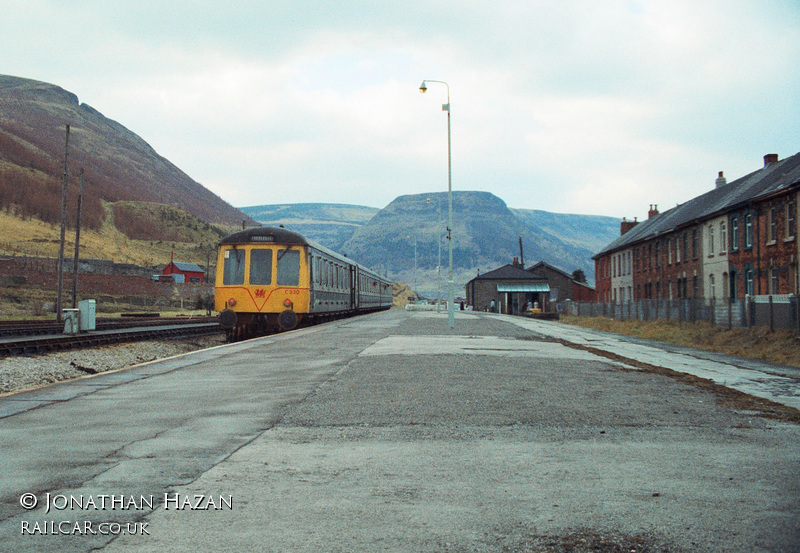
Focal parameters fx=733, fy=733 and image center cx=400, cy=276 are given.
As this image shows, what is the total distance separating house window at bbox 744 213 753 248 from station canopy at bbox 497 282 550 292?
1919 inches

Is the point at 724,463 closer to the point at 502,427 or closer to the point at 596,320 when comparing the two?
the point at 502,427

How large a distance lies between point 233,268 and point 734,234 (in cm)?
2635

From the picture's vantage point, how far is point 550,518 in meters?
3.96

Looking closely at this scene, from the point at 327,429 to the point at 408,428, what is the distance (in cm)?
74

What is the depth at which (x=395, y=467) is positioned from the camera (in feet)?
17.1

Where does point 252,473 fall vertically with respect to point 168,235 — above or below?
below

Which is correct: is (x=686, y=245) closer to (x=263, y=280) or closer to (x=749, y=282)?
(x=749, y=282)

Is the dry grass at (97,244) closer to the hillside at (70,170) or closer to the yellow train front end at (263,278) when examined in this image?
the hillside at (70,170)

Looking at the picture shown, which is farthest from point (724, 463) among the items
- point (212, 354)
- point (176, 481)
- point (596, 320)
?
point (596, 320)

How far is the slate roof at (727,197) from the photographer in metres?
33.7

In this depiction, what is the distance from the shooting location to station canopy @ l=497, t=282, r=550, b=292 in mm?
85062

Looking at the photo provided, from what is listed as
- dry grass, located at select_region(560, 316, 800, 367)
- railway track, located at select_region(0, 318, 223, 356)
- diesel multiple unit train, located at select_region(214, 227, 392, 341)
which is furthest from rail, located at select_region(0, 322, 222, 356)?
dry grass, located at select_region(560, 316, 800, 367)

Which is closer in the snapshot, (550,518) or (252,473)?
(550,518)

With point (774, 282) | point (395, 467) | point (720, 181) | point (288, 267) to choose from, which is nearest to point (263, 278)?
point (288, 267)
